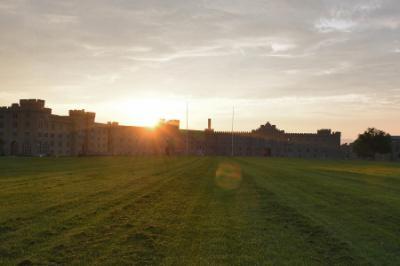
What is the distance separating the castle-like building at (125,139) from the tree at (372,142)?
3515 cm

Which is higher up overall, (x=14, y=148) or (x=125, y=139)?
(x=125, y=139)

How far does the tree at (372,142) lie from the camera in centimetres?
14465

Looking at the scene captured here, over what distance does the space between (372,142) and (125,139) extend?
83.9 metres

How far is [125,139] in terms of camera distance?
165m

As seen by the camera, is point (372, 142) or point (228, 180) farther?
point (372, 142)

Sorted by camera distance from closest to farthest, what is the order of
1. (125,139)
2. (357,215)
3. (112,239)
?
(112,239) < (357,215) < (125,139)

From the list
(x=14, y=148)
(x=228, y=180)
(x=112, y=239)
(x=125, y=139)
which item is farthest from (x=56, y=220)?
(x=125, y=139)

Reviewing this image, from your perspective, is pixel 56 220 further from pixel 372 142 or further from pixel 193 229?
pixel 372 142

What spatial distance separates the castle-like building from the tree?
1384 inches

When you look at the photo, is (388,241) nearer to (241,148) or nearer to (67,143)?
(67,143)

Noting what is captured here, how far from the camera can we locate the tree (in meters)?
145

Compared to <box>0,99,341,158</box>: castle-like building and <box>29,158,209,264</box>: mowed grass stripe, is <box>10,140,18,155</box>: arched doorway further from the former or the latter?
<box>29,158,209,264</box>: mowed grass stripe

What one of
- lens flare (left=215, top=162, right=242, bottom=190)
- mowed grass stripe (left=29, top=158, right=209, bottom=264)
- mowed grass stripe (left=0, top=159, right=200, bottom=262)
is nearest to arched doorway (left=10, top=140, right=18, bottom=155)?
lens flare (left=215, top=162, right=242, bottom=190)

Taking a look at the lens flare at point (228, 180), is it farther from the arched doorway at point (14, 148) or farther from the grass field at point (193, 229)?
the arched doorway at point (14, 148)
